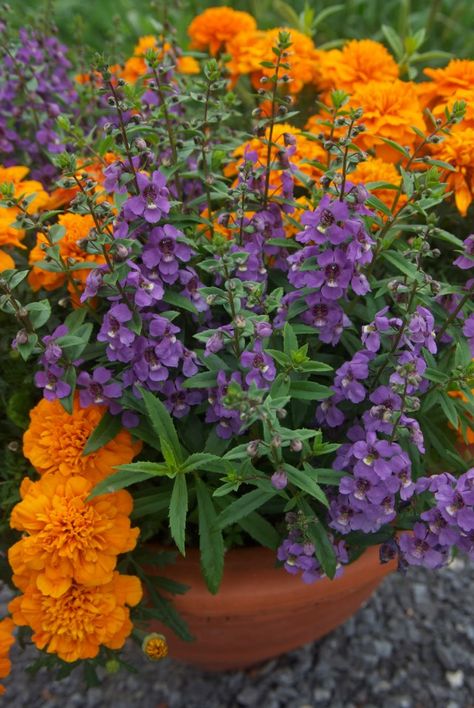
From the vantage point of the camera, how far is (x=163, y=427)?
0.96 m

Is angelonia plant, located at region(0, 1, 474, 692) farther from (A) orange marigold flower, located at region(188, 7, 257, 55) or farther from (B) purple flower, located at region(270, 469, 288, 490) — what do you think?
(A) orange marigold flower, located at region(188, 7, 257, 55)

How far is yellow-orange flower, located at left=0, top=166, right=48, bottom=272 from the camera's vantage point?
3.63 feet

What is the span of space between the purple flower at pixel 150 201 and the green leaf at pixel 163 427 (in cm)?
22

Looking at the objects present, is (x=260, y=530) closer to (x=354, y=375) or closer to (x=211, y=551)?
(x=211, y=551)

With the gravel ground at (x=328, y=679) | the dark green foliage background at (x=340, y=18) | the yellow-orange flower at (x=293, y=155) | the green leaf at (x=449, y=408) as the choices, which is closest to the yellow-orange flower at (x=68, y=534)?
the green leaf at (x=449, y=408)

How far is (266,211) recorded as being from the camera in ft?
3.57

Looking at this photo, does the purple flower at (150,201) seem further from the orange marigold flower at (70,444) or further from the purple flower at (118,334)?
the orange marigold flower at (70,444)

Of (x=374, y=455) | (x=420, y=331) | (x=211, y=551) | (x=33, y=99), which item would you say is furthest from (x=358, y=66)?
(x=211, y=551)

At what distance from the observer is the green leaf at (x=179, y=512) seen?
0.91 metres

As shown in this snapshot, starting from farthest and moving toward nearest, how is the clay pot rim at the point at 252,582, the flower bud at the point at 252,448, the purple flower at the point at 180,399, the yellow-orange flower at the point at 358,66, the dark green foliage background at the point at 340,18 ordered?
1. the dark green foliage background at the point at 340,18
2. the yellow-orange flower at the point at 358,66
3. the clay pot rim at the point at 252,582
4. the purple flower at the point at 180,399
5. the flower bud at the point at 252,448

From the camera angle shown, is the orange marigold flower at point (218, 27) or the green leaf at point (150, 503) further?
the orange marigold flower at point (218, 27)

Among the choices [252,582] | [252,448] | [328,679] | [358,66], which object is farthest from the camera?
[328,679]

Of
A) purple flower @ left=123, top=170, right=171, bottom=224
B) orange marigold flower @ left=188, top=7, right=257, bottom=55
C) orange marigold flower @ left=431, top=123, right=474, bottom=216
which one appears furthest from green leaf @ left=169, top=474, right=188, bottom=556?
orange marigold flower @ left=188, top=7, right=257, bottom=55

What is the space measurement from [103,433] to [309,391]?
11.4 inches
